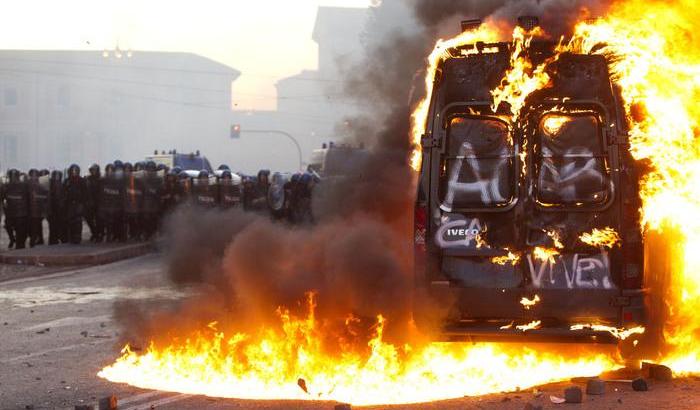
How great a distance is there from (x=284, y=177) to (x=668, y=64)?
1808 centimetres

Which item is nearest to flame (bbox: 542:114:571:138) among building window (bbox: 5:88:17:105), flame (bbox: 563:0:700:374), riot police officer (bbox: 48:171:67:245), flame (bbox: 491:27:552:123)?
flame (bbox: 491:27:552:123)

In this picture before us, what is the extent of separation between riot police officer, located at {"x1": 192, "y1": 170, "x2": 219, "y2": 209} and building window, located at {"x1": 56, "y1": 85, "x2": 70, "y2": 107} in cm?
6545

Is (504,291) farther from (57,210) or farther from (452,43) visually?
(57,210)

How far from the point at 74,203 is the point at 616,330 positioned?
58.8 feet

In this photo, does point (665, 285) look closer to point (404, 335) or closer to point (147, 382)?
point (404, 335)

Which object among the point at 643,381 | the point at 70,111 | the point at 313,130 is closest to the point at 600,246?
the point at 643,381

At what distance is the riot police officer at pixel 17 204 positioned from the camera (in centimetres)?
2314

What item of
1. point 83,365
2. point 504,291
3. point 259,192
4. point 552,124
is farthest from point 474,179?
point 259,192

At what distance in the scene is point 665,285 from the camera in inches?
331

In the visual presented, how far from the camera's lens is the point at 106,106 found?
3541 inches

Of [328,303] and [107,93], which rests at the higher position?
[107,93]

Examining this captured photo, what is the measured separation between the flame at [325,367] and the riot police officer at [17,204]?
14786mm

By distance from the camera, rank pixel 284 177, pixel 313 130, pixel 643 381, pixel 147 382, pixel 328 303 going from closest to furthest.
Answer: pixel 643 381 → pixel 147 382 → pixel 328 303 → pixel 284 177 → pixel 313 130

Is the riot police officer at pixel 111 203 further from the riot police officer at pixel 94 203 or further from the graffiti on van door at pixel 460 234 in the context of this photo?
the graffiti on van door at pixel 460 234
